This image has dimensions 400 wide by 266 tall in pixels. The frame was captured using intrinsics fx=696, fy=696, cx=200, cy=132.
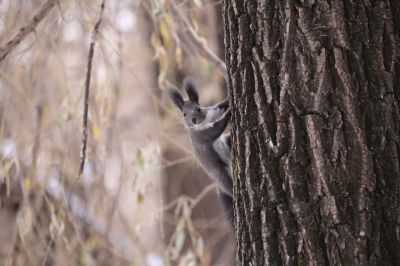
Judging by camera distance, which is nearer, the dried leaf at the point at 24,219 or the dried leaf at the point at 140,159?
the dried leaf at the point at 24,219

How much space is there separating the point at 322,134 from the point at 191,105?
4.22ft

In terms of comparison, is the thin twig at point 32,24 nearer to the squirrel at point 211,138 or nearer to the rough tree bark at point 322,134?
the squirrel at point 211,138

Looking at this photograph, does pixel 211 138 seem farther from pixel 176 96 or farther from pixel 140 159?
pixel 140 159

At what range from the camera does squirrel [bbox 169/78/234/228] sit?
8.43 ft

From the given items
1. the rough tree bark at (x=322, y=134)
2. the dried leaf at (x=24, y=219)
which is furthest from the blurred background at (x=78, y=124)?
the rough tree bark at (x=322, y=134)

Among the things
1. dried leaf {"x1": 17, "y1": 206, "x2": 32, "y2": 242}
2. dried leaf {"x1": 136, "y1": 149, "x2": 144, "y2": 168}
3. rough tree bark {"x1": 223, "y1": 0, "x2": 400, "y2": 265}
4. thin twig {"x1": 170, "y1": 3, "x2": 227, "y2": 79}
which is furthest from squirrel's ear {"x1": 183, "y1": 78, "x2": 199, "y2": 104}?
rough tree bark {"x1": 223, "y1": 0, "x2": 400, "y2": 265}

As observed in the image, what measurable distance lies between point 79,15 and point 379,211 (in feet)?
5.51

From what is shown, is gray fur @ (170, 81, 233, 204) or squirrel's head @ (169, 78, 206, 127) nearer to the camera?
gray fur @ (170, 81, 233, 204)

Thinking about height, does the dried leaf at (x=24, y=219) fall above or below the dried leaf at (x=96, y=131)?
below

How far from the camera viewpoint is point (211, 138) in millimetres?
2631

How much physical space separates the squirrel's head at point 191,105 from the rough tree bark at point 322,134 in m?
1.10

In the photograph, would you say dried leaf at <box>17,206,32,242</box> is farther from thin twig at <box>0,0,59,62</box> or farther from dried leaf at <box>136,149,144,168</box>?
thin twig at <box>0,0,59,62</box>

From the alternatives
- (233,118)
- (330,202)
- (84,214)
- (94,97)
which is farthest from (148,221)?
(330,202)

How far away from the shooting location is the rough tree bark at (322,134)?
147cm
